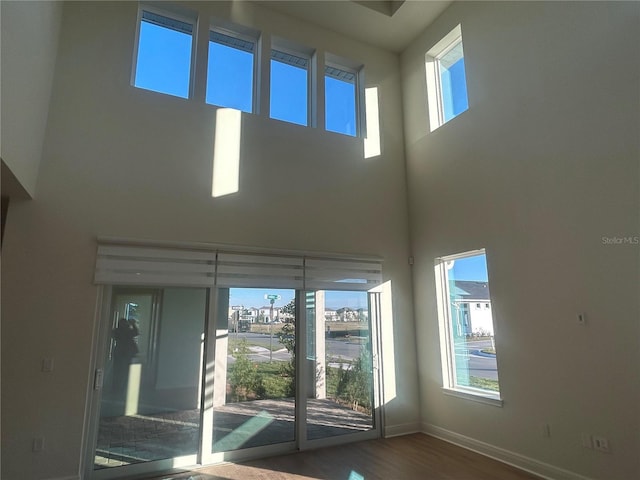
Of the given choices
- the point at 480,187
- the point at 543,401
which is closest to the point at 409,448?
the point at 543,401

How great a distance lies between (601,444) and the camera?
305 centimetres

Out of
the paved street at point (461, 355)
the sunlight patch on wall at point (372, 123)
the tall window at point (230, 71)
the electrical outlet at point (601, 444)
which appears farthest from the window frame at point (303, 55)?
the electrical outlet at point (601, 444)

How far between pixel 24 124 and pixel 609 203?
5047mm

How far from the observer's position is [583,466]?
3166 mm

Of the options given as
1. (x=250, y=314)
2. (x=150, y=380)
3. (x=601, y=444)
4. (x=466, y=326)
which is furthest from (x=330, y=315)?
(x=601, y=444)

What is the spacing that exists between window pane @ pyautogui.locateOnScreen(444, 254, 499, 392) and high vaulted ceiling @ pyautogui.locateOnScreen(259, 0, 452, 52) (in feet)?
11.9

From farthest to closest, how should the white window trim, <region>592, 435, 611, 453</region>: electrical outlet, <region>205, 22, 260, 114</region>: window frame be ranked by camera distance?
the white window trim < <region>205, 22, 260, 114</region>: window frame < <region>592, 435, 611, 453</region>: electrical outlet

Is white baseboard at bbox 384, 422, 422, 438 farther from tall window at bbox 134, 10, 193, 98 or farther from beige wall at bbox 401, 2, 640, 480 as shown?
tall window at bbox 134, 10, 193, 98

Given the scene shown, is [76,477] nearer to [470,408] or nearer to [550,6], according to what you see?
[470,408]

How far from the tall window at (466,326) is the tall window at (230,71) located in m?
3.51

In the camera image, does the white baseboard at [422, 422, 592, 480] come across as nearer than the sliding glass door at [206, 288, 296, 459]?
Yes

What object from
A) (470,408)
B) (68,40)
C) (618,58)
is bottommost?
(470,408)

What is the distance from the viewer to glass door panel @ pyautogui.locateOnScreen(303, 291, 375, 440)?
452 centimetres

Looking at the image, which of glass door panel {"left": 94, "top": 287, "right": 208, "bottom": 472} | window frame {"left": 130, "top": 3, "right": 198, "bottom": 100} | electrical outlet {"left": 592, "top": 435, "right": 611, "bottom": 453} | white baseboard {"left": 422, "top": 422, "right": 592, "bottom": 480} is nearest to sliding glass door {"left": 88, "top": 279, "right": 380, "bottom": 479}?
glass door panel {"left": 94, "top": 287, "right": 208, "bottom": 472}
